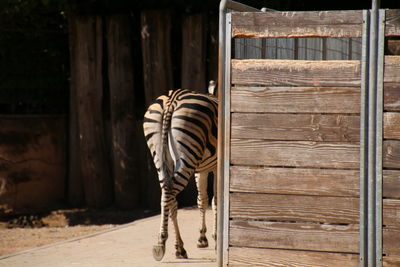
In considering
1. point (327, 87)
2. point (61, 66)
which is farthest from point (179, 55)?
point (327, 87)

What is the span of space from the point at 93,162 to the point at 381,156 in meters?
6.79

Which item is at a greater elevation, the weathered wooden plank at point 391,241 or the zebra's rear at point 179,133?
the zebra's rear at point 179,133

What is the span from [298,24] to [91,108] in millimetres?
6443

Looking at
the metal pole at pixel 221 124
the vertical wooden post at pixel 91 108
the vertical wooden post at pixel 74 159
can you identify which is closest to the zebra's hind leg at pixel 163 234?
the metal pole at pixel 221 124

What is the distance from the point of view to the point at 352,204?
4.55m

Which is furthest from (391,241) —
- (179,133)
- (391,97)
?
(179,133)

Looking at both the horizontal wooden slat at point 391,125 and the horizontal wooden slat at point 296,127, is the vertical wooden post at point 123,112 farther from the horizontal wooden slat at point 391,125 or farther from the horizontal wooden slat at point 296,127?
the horizontal wooden slat at point 391,125

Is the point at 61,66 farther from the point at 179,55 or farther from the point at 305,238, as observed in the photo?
the point at 305,238

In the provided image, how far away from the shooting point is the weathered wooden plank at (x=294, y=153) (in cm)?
456

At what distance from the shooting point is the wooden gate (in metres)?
4.46

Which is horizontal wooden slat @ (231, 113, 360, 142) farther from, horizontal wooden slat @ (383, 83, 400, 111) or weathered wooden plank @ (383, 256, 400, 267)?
weathered wooden plank @ (383, 256, 400, 267)

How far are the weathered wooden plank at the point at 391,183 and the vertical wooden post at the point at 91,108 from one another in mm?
6756

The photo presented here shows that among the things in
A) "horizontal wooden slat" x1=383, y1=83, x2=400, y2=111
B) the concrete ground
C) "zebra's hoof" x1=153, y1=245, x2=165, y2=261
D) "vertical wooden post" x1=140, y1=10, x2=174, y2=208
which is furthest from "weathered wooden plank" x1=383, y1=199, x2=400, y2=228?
"vertical wooden post" x1=140, y1=10, x2=174, y2=208

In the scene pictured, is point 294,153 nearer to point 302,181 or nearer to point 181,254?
point 302,181
